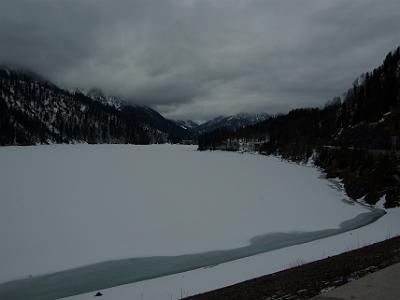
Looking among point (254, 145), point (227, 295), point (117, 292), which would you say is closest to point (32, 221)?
point (117, 292)

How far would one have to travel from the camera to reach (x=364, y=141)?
86562mm

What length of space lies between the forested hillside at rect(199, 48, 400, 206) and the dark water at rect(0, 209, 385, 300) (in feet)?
61.0

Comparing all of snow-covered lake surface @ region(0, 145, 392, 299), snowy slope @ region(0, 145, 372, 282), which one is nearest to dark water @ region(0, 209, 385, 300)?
snow-covered lake surface @ region(0, 145, 392, 299)

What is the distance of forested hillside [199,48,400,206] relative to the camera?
138 feet

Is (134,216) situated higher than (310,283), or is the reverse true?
(310,283)

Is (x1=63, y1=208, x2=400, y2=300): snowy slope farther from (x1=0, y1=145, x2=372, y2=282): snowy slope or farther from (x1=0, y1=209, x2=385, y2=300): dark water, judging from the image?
(x1=0, y1=145, x2=372, y2=282): snowy slope

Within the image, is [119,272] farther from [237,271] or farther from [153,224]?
[153,224]

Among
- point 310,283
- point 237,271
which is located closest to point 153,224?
point 237,271

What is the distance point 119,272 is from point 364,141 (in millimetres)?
81923

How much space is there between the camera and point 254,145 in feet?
622

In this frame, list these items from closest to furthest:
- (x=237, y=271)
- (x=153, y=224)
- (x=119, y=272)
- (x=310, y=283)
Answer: (x=310, y=283), (x=237, y=271), (x=119, y=272), (x=153, y=224)

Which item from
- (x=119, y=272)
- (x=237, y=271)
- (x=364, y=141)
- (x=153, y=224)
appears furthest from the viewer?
(x=364, y=141)

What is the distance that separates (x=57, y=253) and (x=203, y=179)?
3567cm

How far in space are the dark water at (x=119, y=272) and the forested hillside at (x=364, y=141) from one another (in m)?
18.6
